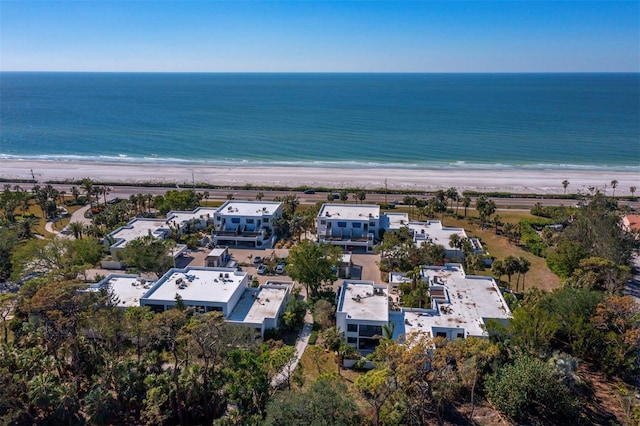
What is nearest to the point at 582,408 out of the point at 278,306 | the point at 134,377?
the point at 278,306

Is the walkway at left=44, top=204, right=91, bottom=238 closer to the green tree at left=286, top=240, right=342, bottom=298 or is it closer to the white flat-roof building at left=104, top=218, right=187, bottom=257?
the white flat-roof building at left=104, top=218, right=187, bottom=257

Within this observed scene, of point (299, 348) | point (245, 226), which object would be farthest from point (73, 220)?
point (299, 348)

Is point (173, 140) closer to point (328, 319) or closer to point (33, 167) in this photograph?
point (33, 167)

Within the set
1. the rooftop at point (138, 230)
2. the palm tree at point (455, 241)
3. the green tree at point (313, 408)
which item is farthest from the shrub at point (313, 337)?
the rooftop at point (138, 230)

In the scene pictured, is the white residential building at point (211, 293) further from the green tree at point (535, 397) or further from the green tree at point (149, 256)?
the green tree at point (535, 397)

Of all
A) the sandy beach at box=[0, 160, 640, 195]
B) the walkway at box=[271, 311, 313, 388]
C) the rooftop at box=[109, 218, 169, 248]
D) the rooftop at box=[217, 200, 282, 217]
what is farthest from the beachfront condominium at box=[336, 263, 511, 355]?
the sandy beach at box=[0, 160, 640, 195]

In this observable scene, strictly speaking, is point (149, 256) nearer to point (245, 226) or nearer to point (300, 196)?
point (245, 226)
